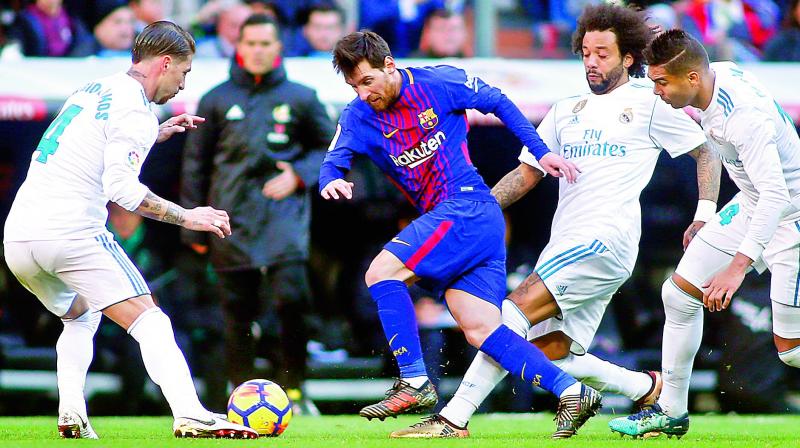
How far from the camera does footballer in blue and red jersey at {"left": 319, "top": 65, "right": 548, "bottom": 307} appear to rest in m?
6.30

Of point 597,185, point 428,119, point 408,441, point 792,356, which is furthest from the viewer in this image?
point 597,185

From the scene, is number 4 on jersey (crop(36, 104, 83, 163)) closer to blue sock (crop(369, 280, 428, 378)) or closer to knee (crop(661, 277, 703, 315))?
blue sock (crop(369, 280, 428, 378))

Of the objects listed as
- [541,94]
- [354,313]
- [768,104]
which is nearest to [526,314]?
[768,104]

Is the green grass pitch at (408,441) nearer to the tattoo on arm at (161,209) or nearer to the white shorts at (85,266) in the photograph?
the white shorts at (85,266)

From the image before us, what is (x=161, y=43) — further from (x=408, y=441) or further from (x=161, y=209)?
(x=408, y=441)

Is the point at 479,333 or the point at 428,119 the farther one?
the point at 428,119

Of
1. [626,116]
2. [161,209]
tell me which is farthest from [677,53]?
[161,209]

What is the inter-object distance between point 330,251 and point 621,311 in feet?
7.82

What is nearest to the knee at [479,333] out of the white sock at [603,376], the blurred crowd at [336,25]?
the white sock at [603,376]

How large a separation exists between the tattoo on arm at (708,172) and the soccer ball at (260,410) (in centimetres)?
249

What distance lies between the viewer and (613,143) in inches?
273

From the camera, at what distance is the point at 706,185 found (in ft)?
23.1

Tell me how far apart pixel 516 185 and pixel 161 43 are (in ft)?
6.70

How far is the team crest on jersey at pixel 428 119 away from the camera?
6.40m
